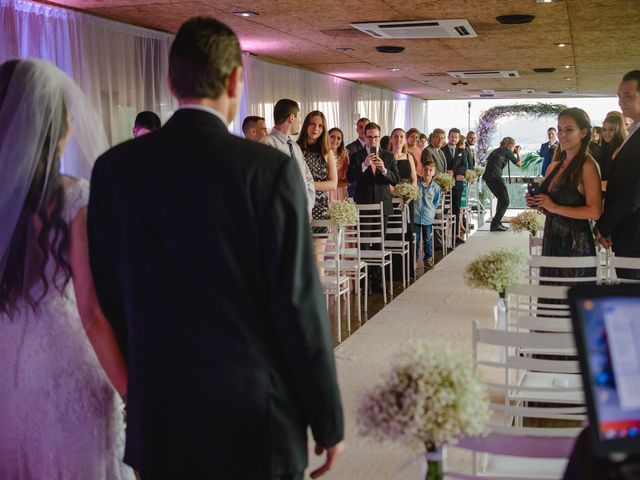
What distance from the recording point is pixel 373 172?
828cm

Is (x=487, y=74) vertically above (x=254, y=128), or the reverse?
(x=487, y=74)

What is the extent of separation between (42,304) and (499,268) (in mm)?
2714

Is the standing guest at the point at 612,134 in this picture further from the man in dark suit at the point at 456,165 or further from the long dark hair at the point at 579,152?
the man in dark suit at the point at 456,165

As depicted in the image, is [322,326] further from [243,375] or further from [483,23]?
[483,23]

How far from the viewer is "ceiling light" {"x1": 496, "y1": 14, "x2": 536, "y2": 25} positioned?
7.98 meters

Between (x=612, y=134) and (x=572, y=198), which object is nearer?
(x=572, y=198)

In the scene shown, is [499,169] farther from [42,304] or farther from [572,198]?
[42,304]

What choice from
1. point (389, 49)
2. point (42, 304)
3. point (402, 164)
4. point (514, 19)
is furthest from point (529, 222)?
point (389, 49)

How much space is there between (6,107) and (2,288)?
515 millimetres

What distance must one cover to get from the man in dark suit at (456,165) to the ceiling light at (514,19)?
204 inches

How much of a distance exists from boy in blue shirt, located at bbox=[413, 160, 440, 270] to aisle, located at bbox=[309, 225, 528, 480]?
34cm

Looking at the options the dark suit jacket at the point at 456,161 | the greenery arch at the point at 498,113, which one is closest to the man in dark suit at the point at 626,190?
the dark suit jacket at the point at 456,161

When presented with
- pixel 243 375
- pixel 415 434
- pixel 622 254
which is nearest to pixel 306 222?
pixel 243 375

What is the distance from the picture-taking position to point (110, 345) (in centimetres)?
194
